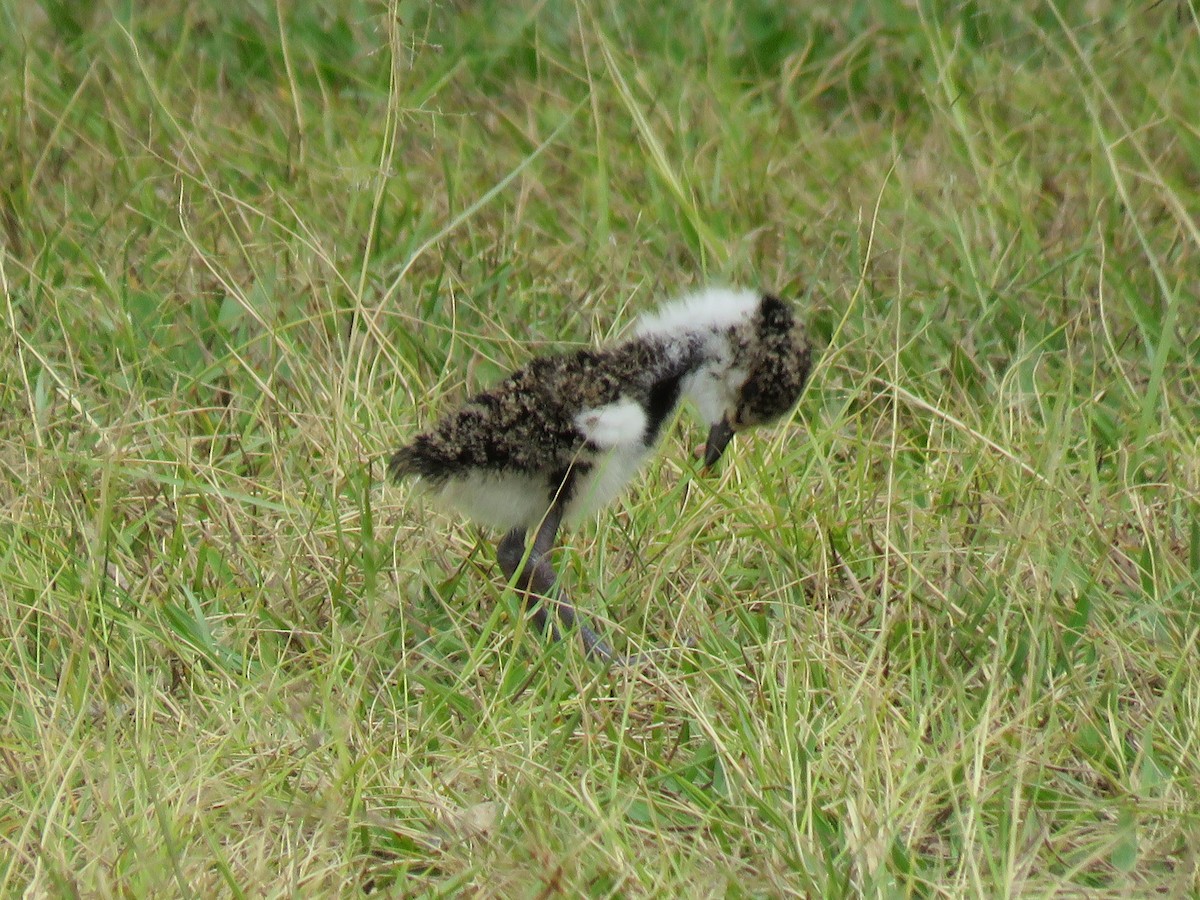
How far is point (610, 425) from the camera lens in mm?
3605

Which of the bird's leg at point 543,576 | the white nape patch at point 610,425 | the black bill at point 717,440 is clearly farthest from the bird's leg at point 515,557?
the black bill at point 717,440

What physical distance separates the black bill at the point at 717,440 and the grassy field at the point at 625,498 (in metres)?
0.11

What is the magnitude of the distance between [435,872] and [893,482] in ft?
4.91

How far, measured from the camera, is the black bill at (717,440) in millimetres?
3949

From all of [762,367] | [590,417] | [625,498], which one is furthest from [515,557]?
[762,367]

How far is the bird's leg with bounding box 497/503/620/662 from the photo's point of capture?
3617mm

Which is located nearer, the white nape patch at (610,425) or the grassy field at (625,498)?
the grassy field at (625,498)

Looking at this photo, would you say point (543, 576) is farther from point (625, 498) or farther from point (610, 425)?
point (625, 498)

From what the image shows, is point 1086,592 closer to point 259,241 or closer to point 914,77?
point 259,241

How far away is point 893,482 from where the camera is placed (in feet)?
13.1

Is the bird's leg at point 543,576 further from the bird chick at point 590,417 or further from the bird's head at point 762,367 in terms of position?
the bird's head at point 762,367

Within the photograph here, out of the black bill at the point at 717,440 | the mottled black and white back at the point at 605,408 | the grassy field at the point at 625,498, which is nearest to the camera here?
the grassy field at the point at 625,498

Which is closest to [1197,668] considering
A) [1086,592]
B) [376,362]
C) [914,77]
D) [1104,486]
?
[1086,592]

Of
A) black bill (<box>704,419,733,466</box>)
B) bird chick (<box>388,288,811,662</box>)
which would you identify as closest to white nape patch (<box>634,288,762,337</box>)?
bird chick (<box>388,288,811,662</box>)
